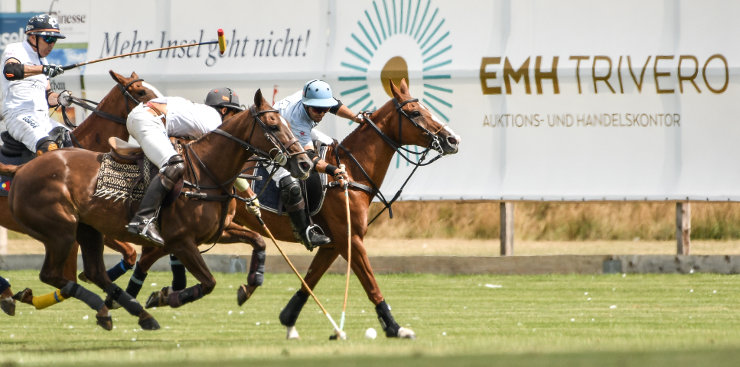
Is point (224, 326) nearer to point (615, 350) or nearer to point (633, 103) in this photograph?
point (615, 350)

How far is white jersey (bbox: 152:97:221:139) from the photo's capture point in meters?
12.7

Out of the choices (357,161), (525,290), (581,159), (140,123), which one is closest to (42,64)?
(140,123)

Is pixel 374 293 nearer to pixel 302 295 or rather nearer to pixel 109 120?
pixel 302 295

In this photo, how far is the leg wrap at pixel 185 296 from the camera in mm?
11805

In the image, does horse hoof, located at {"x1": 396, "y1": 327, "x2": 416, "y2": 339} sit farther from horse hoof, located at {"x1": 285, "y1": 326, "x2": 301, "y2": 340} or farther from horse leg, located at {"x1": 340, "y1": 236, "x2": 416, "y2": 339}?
horse hoof, located at {"x1": 285, "y1": 326, "x2": 301, "y2": 340}

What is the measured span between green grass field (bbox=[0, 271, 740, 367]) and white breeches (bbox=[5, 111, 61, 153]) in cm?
163

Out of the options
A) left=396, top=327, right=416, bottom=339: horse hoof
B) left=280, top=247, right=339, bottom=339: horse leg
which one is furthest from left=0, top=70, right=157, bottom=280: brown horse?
left=396, top=327, right=416, bottom=339: horse hoof

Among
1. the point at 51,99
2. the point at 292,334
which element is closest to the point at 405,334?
the point at 292,334

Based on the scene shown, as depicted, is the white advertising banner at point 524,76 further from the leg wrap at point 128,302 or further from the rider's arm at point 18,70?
the leg wrap at point 128,302

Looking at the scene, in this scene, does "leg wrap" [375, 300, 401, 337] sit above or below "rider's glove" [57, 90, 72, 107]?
below

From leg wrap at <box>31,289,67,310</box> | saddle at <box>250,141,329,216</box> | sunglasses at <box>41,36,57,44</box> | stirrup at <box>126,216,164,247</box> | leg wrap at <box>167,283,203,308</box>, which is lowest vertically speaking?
leg wrap at <box>31,289,67,310</box>

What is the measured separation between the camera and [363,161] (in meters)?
12.9

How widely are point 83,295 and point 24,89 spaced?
2.83m

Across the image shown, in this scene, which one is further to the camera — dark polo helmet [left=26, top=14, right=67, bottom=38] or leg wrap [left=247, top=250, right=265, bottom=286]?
dark polo helmet [left=26, top=14, right=67, bottom=38]
